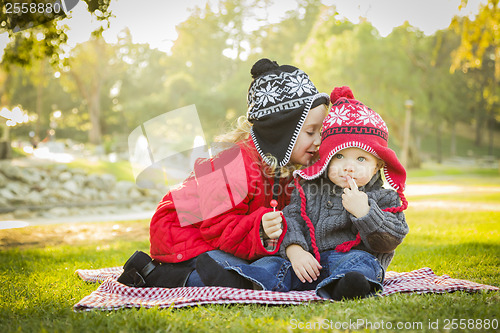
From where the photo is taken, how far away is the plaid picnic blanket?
2270 millimetres

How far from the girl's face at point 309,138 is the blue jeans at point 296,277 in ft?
2.26

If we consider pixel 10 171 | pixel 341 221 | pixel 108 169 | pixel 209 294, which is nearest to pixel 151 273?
pixel 209 294

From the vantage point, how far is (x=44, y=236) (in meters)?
6.39

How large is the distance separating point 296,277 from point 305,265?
21 cm

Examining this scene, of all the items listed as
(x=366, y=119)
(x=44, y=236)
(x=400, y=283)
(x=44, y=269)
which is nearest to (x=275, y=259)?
(x=400, y=283)

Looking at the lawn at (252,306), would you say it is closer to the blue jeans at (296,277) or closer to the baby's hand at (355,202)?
the blue jeans at (296,277)

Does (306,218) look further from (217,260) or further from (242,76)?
(242,76)

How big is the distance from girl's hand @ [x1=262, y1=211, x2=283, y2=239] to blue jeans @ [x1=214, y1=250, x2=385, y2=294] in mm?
184

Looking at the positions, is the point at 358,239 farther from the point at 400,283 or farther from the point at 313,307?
the point at 313,307

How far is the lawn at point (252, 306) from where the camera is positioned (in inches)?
74.2

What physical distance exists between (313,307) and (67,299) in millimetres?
1449

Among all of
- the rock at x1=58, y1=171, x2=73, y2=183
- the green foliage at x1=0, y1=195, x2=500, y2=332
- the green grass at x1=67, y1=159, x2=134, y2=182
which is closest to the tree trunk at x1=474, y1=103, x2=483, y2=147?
the green grass at x1=67, y1=159, x2=134, y2=182

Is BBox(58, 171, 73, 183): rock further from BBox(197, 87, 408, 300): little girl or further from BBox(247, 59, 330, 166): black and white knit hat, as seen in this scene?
BBox(197, 87, 408, 300): little girl

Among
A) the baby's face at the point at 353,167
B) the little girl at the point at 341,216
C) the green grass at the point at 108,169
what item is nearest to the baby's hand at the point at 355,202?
the little girl at the point at 341,216
